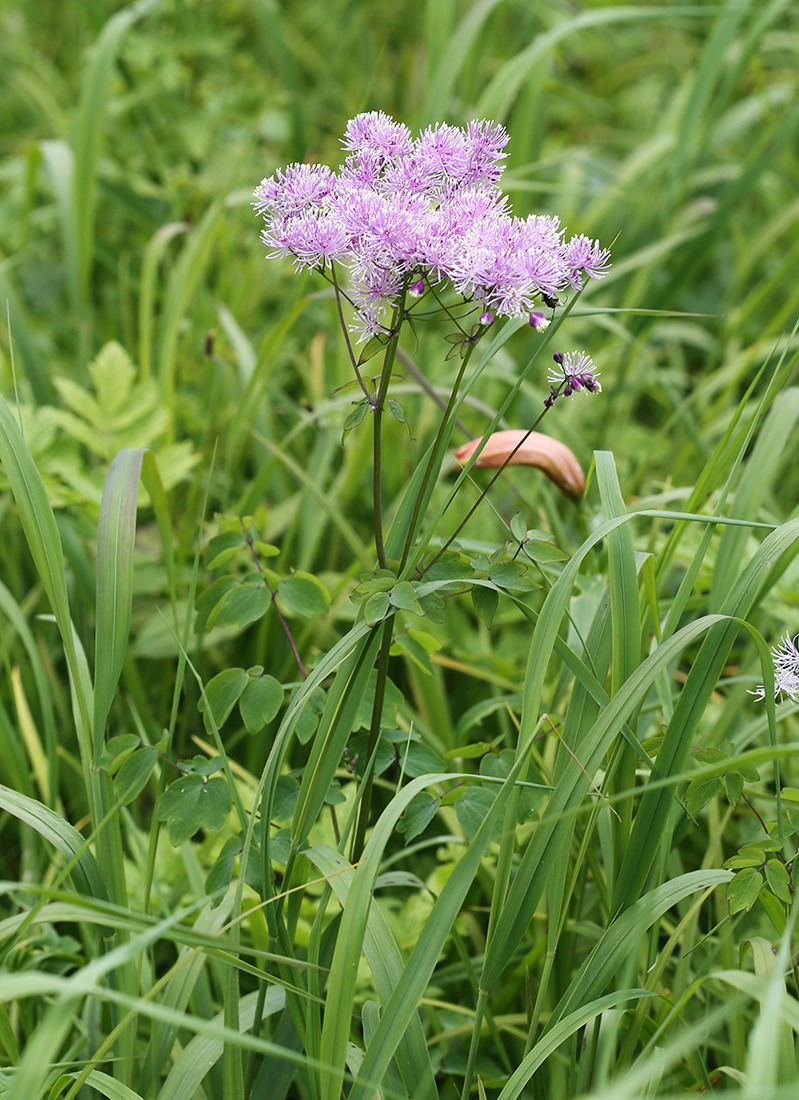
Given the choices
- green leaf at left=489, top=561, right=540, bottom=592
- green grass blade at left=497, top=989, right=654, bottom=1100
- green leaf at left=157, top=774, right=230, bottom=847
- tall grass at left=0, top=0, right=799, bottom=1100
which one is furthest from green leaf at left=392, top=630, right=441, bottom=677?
green grass blade at left=497, top=989, right=654, bottom=1100

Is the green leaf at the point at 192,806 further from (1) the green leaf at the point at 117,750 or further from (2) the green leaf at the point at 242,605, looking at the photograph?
(2) the green leaf at the point at 242,605

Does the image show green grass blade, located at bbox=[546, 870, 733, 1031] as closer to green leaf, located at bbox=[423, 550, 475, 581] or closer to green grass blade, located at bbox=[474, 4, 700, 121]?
green leaf, located at bbox=[423, 550, 475, 581]

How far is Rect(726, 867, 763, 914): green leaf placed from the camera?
2.45ft

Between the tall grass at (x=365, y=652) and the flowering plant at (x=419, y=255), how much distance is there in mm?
33

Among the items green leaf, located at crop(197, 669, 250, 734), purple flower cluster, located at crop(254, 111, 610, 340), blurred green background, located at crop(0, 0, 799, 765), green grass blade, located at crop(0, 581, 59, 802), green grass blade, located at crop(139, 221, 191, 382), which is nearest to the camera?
purple flower cluster, located at crop(254, 111, 610, 340)

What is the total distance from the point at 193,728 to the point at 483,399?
0.98 m

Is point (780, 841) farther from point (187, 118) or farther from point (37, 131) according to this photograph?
point (37, 131)

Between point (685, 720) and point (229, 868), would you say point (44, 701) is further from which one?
point (685, 720)

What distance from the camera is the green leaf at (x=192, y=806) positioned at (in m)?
0.84

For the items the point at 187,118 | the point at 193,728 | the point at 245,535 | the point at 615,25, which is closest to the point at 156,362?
the point at 187,118

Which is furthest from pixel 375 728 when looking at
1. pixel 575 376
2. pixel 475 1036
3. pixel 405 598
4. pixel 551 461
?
pixel 551 461

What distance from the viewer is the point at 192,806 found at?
85cm

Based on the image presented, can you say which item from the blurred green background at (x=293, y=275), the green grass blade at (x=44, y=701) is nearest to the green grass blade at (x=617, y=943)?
the blurred green background at (x=293, y=275)

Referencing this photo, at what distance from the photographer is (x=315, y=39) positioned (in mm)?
3229
